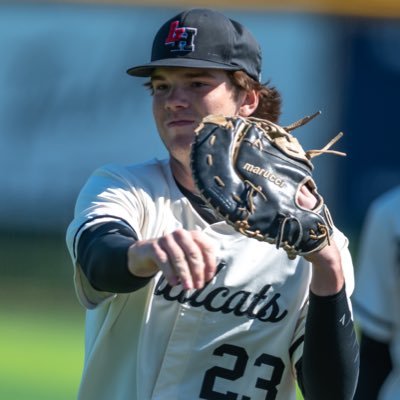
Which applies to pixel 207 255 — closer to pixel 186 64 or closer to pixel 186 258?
pixel 186 258

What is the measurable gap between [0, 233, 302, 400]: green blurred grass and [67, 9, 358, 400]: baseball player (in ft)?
11.7

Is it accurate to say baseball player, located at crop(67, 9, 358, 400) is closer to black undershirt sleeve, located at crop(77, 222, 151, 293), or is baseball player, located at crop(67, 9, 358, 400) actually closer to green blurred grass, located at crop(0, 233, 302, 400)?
black undershirt sleeve, located at crop(77, 222, 151, 293)

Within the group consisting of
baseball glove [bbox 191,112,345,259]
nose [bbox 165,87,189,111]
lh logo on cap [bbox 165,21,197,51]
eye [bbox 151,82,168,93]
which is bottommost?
baseball glove [bbox 191,112,345,259]

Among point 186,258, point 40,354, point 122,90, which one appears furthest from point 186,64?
point 122,90

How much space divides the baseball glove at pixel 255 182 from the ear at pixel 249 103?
→ 1.26 ft

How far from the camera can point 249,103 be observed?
207 cm

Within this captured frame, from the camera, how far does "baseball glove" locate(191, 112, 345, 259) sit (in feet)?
5.11

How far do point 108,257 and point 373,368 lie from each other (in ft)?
3.22

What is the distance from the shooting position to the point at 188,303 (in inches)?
73.6

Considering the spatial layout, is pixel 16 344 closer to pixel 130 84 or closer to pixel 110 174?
pixel 130 84

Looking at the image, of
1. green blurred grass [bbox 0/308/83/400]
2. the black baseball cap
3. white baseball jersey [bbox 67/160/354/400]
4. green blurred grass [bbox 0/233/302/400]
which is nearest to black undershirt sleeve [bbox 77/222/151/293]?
white baseball jersey [bbox 67/160/354/400]

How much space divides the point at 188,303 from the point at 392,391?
25.9 inches

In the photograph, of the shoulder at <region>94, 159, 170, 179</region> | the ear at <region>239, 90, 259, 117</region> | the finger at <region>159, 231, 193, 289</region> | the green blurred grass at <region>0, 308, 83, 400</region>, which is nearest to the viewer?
the finger at <region>159, 231, 193, 289</region>

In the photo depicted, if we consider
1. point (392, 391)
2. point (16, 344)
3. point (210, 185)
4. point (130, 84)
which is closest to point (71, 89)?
point (130, 84)
